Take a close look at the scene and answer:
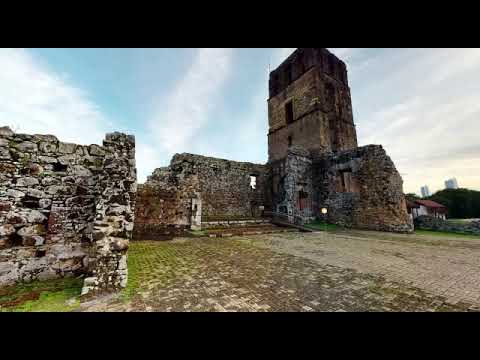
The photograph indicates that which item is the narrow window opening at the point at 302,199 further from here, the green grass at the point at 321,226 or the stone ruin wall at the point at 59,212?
the stone ruin wall at the point at 59,212

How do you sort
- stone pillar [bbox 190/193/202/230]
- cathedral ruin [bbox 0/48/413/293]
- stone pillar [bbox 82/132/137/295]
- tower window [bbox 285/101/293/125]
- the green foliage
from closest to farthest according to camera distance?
stone pillar [bbox 82/132/137/295] → cathedral ruin [bbox 0/48/413/293] → stone pillar [bbox 190/193/202/230] → tower window [bbox 285/101/293/125] → the green foliage

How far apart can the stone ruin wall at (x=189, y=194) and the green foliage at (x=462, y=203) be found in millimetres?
30988

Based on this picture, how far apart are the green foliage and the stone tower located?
22627 mm

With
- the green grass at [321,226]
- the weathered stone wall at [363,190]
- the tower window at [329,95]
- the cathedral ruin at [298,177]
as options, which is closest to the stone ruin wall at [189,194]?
the cathedral ruin at [298,177]

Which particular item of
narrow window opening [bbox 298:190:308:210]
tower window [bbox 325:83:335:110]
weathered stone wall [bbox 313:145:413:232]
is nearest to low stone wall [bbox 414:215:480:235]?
weathered stone wall [bbox 313:145:413:232]

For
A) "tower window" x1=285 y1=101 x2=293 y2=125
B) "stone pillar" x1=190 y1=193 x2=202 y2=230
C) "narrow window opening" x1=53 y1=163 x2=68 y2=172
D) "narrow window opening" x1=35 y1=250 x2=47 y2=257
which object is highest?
"tower window" x1=285 y1=101 x2=293 y2=125

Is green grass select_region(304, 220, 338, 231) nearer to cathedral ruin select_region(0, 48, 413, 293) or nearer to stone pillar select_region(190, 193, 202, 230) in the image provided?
cathedral ruin select_region(0, 48, 413, 293)

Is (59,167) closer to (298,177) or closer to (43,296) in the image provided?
(43,296)

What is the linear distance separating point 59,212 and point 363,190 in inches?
545

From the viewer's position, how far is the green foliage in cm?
2892
